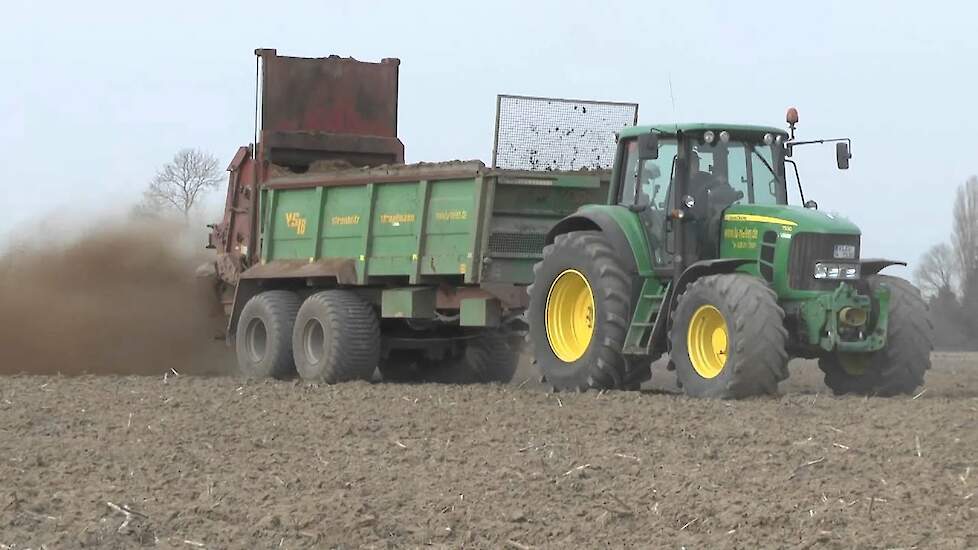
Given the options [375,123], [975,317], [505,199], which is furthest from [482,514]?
[975,317]

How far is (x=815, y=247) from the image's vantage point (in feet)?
39.4

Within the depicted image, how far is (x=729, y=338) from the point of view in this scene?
11461 millimetres

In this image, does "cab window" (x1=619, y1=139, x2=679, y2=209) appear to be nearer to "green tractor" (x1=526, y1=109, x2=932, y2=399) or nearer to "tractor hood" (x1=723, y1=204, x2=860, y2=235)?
"green tractor" (x1=526, y1=109, x2=932, y2=399)

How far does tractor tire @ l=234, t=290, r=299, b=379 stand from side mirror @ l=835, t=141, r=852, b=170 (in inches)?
264

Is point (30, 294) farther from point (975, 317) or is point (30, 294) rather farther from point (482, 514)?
point (975, 317)

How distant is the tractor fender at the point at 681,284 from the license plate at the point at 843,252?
2.06 feet

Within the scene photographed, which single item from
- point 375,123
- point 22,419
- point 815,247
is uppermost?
point 375,123

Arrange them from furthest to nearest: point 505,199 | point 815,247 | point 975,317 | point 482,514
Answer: point 975,317 → point 505,199 → point 815,247 → point 482,514

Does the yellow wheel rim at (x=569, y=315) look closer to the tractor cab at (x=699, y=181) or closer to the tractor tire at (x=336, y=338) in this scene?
the tractor cab at (x=699, y=181)

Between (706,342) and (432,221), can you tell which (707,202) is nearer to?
(706,342)

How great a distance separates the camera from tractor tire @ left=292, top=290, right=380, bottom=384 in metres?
15.9

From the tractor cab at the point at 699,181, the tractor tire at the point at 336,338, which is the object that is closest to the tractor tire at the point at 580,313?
the tractor cab at the point at 699,181

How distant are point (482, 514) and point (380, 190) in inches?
333

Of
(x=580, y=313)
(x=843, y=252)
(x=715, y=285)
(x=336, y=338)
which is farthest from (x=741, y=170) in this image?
(x=336, y=338)
